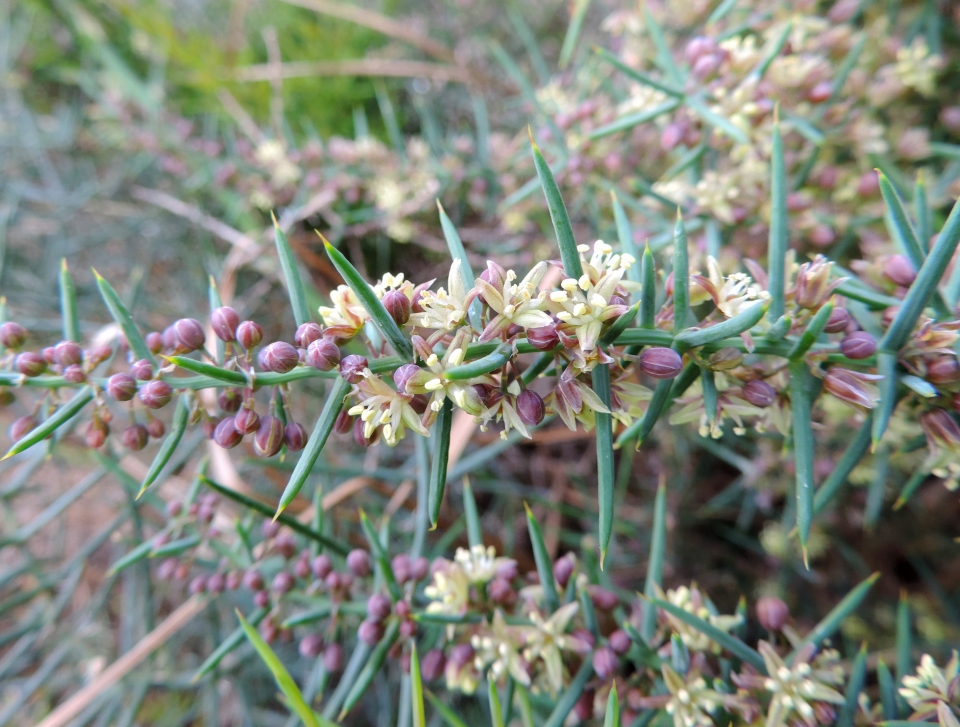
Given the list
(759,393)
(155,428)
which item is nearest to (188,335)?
(155,428)

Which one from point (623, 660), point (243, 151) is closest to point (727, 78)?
point (623, 660)

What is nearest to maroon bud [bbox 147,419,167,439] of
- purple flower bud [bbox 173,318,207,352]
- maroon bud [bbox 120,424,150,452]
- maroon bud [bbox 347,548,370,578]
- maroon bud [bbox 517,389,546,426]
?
maroon bud [bbox 120,424,150,452]

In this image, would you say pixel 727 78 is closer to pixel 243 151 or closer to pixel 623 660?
pixel 623 660

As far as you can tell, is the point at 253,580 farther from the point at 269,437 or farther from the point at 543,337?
the point at 543,337

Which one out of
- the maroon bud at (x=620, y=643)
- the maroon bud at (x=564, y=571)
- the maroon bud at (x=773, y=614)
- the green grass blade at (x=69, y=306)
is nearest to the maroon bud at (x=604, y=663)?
the maroon bud at (x=620, y=643)

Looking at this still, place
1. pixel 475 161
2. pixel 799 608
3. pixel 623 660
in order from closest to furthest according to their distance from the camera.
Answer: pixel 623 660
pixel 799 608
pixel 475 161

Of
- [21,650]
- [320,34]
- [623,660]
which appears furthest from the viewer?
[320,34]
